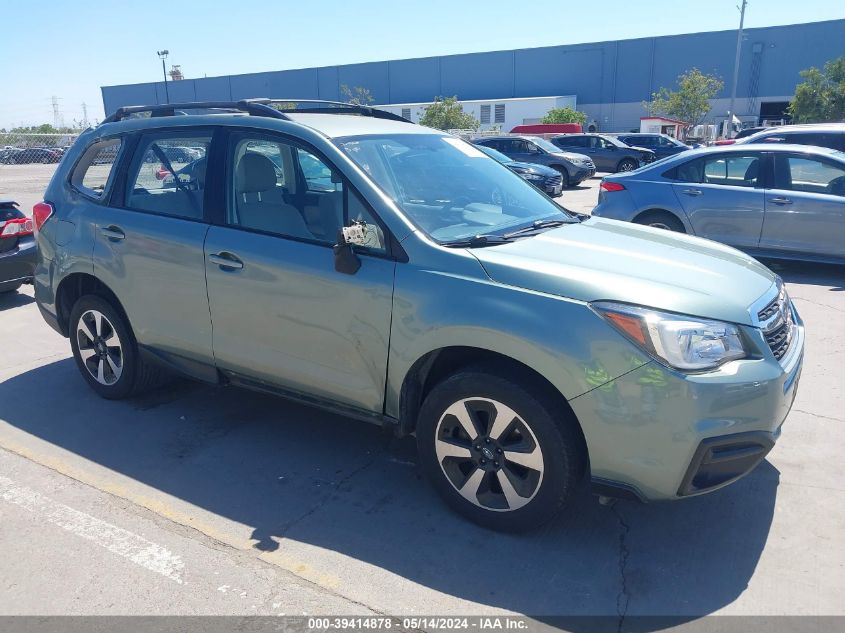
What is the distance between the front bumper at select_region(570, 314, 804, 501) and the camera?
2.72 m

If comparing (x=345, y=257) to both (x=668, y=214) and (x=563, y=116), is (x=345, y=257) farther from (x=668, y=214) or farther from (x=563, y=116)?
(x=563, y=116)

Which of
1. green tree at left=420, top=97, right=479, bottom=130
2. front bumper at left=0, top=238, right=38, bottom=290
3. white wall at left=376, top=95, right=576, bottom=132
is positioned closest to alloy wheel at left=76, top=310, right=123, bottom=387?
front bumper at left=0, top=238, right=38, bottom=290

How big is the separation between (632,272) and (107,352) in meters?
3.54

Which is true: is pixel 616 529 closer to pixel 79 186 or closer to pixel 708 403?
pixel 708 403

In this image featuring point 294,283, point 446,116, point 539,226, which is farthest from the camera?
point 446,116

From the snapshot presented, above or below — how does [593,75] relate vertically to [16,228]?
above

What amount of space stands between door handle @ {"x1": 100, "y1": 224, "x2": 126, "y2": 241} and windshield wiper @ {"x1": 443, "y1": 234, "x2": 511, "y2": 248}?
89.1 inches

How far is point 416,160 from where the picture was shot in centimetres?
397

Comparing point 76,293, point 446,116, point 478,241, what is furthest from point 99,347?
point 446,116

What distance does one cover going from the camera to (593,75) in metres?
56.7

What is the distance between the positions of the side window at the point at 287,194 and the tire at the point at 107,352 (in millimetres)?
1310

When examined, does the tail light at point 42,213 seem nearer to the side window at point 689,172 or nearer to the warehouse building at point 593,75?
the side window at point 689,172

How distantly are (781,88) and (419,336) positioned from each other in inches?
2249

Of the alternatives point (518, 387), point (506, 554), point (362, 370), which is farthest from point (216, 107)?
point (506, 554)
